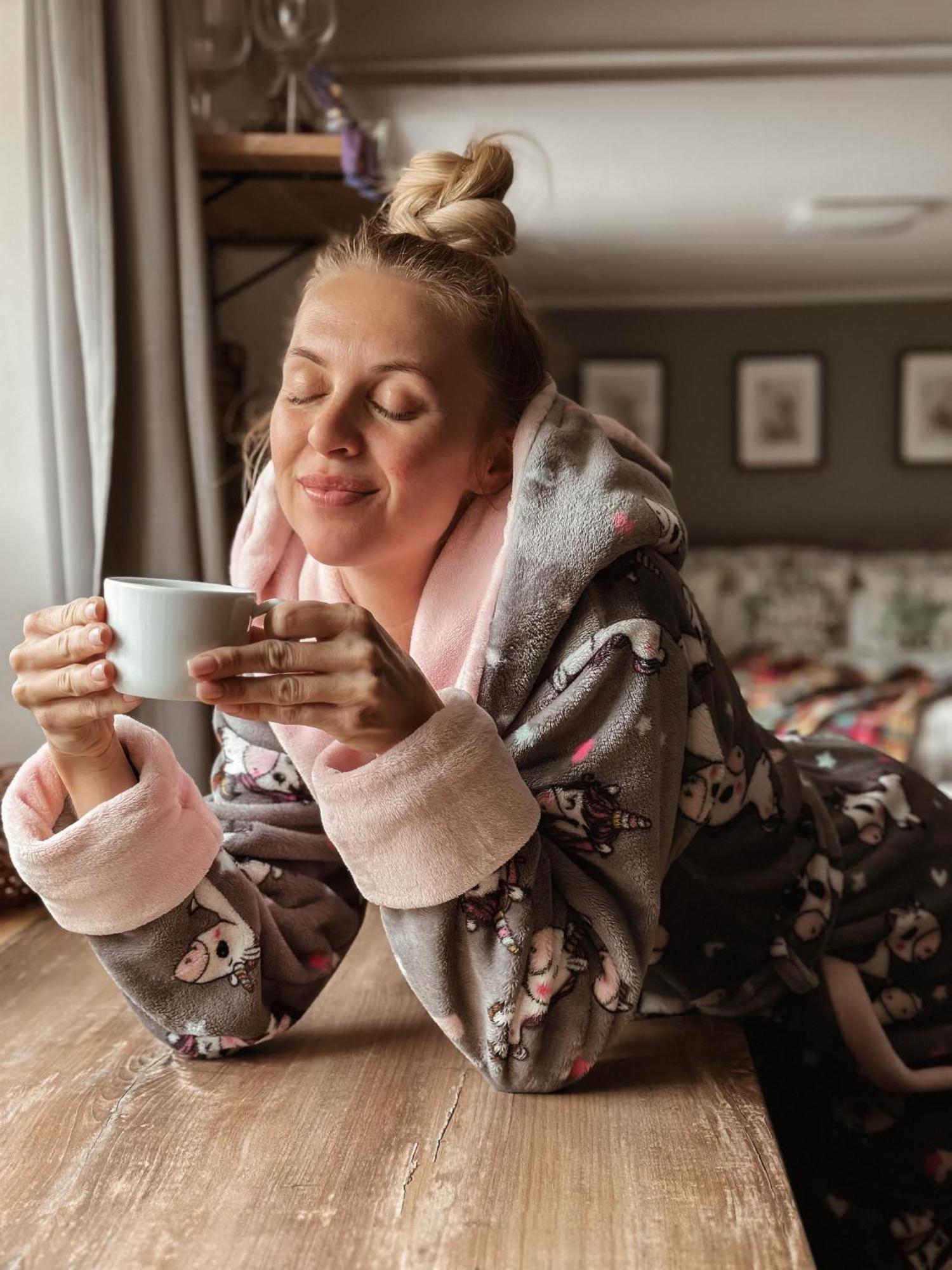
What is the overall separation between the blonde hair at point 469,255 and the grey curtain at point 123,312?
0.70m

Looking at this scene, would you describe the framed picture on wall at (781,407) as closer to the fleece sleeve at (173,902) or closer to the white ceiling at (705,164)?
the white ceiling at (705,164)

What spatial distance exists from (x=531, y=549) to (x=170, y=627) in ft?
0.98

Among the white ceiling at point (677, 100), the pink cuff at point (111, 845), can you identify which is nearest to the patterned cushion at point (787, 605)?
the white ceiling at point (677, 100)

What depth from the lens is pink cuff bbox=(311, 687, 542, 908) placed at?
762mm

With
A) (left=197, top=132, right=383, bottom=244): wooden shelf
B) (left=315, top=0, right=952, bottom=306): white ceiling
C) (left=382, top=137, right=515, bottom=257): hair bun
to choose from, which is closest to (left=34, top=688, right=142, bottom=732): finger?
(left=382, top=137, right=515, bottom=257): hair bun

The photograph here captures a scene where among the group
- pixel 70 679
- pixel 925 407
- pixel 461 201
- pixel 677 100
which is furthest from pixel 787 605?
pixel 70 679

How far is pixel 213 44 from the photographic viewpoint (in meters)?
2.09

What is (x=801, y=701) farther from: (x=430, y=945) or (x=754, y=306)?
(x=430, y=945)

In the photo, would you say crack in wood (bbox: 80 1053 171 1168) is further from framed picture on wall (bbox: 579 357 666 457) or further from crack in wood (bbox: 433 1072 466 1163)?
framed picture on wall (bbox: 579 357 666 457)

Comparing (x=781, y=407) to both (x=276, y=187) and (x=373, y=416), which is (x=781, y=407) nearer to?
(x=276, y=187)

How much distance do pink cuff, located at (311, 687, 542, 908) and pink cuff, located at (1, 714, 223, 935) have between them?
0.13 meters

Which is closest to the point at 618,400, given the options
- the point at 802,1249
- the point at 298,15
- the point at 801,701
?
the point at 801,701

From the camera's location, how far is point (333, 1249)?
0.64 meters

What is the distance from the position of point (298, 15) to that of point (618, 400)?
4.57 meters
